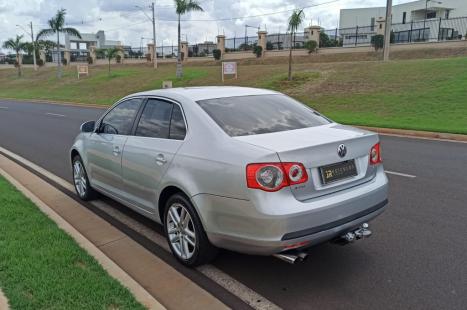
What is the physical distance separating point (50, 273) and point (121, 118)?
216 cm

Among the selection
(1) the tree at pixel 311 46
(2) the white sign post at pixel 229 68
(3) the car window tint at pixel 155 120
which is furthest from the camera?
(1) the tree at pixel 311 46

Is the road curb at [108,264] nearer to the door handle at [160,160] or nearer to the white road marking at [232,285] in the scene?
the white road marking at [232,285]

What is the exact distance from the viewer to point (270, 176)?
340 cm

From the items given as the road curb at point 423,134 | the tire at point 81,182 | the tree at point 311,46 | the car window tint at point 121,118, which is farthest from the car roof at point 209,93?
the tree at point 311,46

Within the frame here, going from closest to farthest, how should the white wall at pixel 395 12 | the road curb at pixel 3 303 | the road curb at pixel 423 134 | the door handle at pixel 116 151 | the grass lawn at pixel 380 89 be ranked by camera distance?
the road curb at pixel 3 303 → the door handle at pixel 116 151 → the road curb at pixel 423 134 → the grass lawn at pixel 380 89 → the white wall at pixel 395 12

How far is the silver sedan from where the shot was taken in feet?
11.2

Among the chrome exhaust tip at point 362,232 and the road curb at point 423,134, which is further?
the road curb at point 423,134

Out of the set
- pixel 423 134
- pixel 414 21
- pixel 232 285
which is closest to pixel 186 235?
pixel 232 285

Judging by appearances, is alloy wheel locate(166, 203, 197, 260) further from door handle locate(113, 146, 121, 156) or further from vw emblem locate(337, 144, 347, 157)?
vw emblem locate(337, 144, 347, 157)

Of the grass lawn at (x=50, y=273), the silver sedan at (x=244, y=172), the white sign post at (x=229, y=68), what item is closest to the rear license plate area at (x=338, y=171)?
the silver sedan at (x=244, y=172)

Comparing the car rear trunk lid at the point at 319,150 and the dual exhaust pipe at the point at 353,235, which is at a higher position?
the car rear trunk lid at the point at 319,150

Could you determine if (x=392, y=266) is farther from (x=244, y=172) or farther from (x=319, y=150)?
(x=244, y=172)

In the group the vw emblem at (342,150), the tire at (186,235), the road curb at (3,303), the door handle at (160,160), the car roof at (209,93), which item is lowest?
the road curb at (3,303)

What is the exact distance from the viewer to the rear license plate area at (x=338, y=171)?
3.63m
